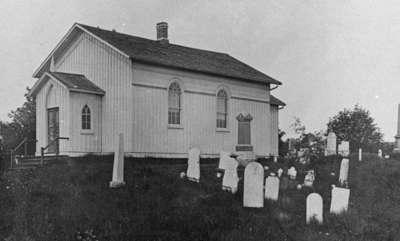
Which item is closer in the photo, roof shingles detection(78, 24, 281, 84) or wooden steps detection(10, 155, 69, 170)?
wooden steps detection(10, 155, 69, 170)

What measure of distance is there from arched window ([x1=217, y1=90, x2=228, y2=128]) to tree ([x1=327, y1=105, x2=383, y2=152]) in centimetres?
1955

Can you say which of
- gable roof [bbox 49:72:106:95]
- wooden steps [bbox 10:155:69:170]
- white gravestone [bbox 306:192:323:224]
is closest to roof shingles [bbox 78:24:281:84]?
gable roof [bbox 49:72:106:95]

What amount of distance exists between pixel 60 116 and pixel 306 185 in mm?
10740

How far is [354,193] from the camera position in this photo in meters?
15.2

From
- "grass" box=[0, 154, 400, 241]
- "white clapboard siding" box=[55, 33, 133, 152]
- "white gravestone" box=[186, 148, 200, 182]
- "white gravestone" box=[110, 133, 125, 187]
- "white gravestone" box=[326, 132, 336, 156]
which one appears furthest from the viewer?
"white gravestone" box=[326, 132, 336, 156]

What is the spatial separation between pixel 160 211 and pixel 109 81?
35.3 feet

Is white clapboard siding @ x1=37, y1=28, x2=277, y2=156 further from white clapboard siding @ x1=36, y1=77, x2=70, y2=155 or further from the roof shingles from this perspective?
the roof shingles

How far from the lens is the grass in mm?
9320

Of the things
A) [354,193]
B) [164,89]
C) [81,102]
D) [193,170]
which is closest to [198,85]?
[164,89]

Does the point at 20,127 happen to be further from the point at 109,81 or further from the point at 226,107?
the point at 226,107

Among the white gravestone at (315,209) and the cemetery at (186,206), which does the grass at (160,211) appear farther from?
the white gravestone at (315,209)

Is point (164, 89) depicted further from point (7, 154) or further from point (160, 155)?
point (7, 154)

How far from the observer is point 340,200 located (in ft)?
38.2

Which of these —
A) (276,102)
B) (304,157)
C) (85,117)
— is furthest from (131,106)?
(276,102)
